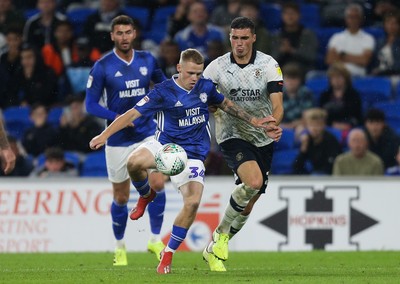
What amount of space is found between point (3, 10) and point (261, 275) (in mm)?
Answer: 10908

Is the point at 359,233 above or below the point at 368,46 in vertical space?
below

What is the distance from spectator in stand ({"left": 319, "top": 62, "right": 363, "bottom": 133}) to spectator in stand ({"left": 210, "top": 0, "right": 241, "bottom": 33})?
7.63 feet

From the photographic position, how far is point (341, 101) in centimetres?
1786

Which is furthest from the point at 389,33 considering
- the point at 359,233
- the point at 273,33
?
the point at 359,233

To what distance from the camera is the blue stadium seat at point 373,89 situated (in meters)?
18.5

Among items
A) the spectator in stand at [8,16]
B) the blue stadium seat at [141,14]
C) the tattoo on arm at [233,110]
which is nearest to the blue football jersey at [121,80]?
the tattoo on arm at [233,110]

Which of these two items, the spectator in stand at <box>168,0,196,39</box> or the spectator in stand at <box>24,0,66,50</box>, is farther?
the spectator in stand at <box>168,0,196,39</box>

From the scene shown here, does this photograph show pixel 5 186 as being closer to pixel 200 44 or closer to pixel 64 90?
pixel 64 90

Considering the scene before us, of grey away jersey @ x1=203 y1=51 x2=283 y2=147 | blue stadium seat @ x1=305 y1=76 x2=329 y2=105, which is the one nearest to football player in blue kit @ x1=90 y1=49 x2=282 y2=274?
grey away jersey @ x1=203 y1=51 x2=283 y2=147

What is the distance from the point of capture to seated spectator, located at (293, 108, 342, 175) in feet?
55.2

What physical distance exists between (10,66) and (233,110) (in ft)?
27.5

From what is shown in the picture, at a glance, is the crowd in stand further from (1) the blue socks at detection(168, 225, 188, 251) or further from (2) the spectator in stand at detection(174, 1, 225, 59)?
(1) the blue socks at detection(168, 225, 188, 251)

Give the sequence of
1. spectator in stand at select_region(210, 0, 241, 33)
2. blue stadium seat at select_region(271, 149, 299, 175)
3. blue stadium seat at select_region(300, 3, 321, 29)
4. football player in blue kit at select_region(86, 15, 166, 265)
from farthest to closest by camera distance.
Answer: blue stadium seat at select_region(300, 3, 321, 29), spectator in stand at select_region(210, 0, 241, 33), blue stadium seat at select_region(271, 149, 299, 175), football player in blue kit at select_region(86, 15, 166, 265)

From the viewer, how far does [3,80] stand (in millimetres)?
18984
